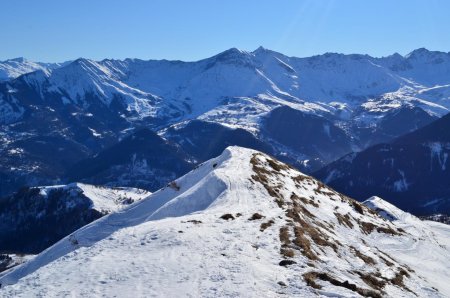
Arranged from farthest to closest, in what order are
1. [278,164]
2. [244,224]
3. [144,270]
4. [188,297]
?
[278,164], [244,224], [144,270], [188,297]

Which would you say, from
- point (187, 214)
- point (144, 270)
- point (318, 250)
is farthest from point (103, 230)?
point (318, 250)

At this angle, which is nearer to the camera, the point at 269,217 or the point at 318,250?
the point at 318,250

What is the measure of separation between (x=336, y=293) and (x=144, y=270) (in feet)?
43.6

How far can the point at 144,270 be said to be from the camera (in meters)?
35.2

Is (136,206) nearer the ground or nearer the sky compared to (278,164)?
nearer the ground

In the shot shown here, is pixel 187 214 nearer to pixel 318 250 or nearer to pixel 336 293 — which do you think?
pixel 318 250

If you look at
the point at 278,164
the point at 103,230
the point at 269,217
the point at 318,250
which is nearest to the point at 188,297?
the point at 318,250

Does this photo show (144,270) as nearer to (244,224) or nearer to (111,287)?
(111,287)

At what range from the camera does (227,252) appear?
38.7 meters

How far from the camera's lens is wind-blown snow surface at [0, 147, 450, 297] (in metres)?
33.0

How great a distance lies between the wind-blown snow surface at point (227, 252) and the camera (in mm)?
33000

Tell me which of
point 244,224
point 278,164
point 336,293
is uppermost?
point 278,164

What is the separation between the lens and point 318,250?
44.2 m

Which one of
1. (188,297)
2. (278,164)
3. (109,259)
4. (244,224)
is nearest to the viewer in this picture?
(188,297)
